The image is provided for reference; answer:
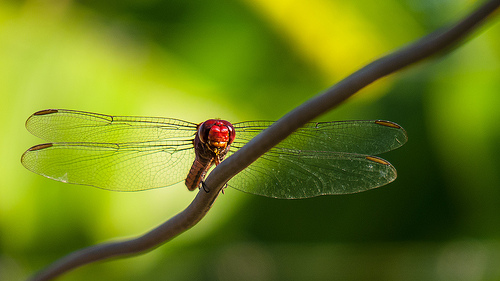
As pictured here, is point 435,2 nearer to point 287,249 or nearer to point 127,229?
point 287,249

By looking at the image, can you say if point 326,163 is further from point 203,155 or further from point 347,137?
point 203,155

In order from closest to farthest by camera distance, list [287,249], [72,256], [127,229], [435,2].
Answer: [72,256]
[127,229]
[287,249]
[435,2]

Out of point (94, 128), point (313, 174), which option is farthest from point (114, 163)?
point (313, 174)

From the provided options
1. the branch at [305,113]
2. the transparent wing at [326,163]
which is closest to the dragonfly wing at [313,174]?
the transparent wing at [326,163]

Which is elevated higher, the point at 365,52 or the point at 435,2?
the point at 435,2

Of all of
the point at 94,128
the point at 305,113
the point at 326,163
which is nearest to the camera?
the point at 305,113

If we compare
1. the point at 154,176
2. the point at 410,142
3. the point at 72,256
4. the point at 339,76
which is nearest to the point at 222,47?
the point at 339,76

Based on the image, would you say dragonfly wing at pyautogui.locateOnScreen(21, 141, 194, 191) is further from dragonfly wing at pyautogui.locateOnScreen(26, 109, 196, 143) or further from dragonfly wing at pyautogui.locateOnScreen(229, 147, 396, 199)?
dragonfly wing at pyautogui.locateOnScreen(229, 147, 396, 199)
